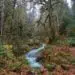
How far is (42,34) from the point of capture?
99.0 ft

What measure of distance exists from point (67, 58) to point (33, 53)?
404cm

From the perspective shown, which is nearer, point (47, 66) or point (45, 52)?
point (47, 66)

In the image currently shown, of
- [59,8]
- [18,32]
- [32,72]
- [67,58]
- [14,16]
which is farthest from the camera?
[59,8]

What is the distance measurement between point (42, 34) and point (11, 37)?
9850mm

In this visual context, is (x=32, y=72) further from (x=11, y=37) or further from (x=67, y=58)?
(x=11, y=37)

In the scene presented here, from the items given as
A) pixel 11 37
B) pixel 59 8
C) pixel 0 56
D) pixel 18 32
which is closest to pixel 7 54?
pixel 0 56

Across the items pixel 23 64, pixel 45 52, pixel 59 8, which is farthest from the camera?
pixel 59 8

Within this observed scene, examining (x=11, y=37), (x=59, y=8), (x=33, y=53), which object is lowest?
(x=33, y=53)

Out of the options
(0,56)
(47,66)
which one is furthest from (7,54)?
(47,66)

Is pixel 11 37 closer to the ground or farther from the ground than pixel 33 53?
farther from the ground

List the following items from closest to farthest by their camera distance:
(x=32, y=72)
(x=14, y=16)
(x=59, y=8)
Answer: (x=32, y=72) < (x=14, y=16) < (x=59, y=8)

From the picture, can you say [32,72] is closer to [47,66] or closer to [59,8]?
[47,66]

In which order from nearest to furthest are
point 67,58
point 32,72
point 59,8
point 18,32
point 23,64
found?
point 32,72 < point 23,64 < point 67,58 < point 18,32 < point 59,8

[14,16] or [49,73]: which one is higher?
[14,16]
